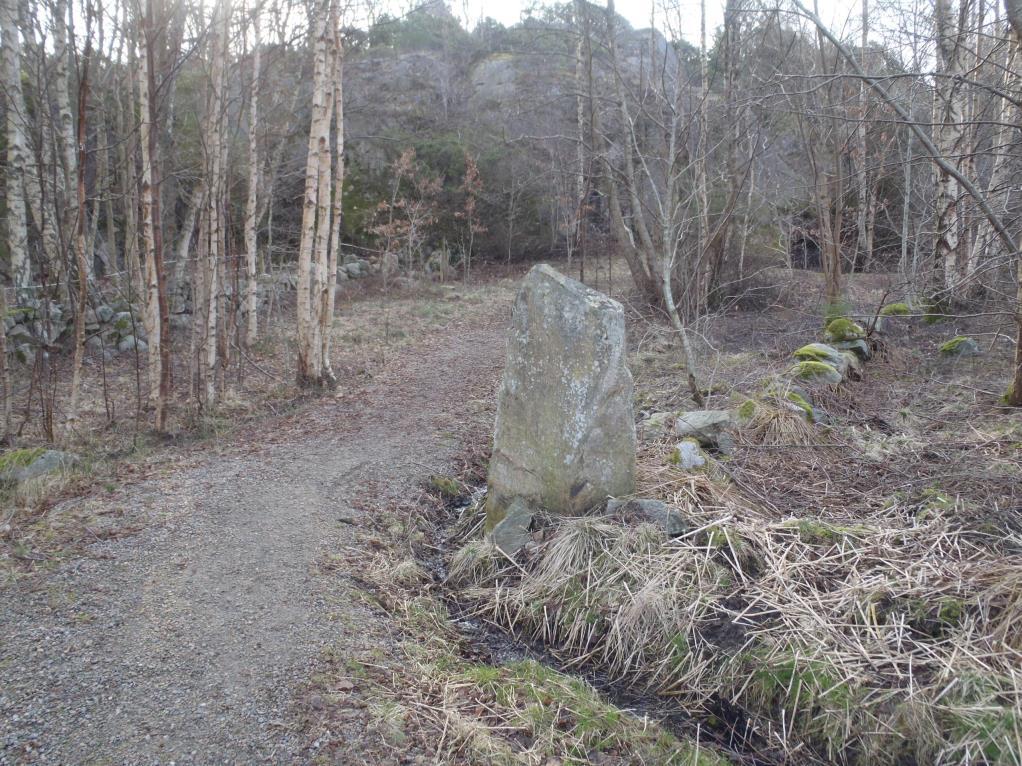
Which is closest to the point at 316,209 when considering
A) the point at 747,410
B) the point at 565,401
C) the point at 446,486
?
the point at 446,486

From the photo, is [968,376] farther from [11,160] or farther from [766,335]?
[11,160]

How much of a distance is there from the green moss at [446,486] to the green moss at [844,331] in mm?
6150

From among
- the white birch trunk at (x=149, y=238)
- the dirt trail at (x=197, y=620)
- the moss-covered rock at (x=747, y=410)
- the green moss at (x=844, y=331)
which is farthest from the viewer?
the green moss at (x=844, y=331)

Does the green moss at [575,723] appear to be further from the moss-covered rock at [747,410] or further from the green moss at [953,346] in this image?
the green moss at [953,346]

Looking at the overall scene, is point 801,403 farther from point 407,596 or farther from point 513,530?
point 407,596

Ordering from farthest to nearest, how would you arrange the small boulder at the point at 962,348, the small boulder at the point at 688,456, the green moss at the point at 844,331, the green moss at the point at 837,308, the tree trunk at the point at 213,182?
the green moss at the point at 837,308, the green moss at the point at 844,331, the small boulder at the point at 962,348, the tree trunk at the point at 213,182, the small boulder at the point at 688,456

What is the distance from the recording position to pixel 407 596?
14.5ft

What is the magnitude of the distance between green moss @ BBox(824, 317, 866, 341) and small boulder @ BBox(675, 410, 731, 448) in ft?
13.3

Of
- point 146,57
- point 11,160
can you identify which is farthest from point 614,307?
point 11,160

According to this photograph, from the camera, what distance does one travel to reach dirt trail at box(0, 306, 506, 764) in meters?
2.94

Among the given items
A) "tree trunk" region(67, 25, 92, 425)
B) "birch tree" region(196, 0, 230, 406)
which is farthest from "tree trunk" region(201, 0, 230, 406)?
"tree trunk" region(67, 25, 92, 425)

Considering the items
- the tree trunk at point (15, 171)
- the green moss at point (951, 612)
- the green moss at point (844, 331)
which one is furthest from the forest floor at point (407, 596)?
the tree trunk at point (15, 171)

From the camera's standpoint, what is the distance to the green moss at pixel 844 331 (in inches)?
382

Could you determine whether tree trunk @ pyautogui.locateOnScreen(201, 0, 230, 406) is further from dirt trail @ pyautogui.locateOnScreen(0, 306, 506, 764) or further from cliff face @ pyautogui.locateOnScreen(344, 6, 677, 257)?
cliff face @ pyautogui.locateOnScreen(344, 6, 677, 257)
